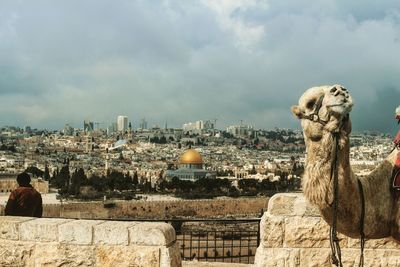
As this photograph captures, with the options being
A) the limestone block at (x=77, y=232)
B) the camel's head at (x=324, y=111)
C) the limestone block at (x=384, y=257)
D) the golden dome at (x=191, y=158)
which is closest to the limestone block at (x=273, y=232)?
the limestone block at (x=384, y=257)

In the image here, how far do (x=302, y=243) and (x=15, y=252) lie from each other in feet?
7.79

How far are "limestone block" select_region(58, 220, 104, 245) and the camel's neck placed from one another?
2029 mm

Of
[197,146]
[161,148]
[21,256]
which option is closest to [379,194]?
[21,256]

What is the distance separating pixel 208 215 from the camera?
223ft

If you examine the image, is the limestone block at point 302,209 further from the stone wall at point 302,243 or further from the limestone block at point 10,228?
the limestone block at point 10,228

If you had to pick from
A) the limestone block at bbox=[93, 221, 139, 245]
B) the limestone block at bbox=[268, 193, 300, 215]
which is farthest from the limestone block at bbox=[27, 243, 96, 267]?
the limestone block at bbox=[268, 193, 300, 215]

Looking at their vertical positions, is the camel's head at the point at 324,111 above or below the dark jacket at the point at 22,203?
above

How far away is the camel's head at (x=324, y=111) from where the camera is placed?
3295 millimetres

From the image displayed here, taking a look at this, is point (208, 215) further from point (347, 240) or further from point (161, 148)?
point (161, 148)

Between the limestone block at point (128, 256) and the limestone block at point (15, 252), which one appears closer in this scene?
the limestone block at point (128, 256)

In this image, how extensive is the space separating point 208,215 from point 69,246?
63836 millimetres

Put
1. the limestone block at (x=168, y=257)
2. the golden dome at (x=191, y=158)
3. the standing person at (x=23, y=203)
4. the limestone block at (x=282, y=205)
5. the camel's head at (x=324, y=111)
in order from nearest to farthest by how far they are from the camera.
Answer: the camel's head at (x=324, y=111), the limestone block at (x=168, y=257), the limestone block at (x=282, y=205), the standing person at (x=23, y=203), the golden dome at (x=191, y=158)

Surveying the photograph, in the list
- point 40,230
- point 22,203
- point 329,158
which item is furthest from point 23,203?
point 329,158

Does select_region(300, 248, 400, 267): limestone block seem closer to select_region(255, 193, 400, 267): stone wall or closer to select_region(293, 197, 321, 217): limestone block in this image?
select_region(255, 193, 400, 267): stone wall
